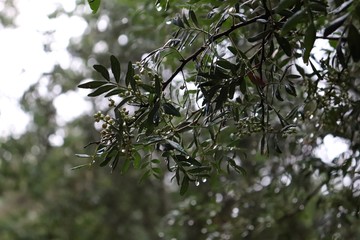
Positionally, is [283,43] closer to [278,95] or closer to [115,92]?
[278,95]

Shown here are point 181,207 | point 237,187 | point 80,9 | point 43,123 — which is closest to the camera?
point 181,207

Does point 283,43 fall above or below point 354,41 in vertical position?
above

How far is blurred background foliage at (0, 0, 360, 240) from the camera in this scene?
1.88 meters

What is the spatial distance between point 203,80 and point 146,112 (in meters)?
0.13

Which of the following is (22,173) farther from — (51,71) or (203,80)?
(203,80)

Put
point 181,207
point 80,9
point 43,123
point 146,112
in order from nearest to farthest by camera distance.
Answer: point 146,112
point 181,207
point 80,9
point 43,123

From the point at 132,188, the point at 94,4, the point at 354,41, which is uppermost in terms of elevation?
the point at 132,188

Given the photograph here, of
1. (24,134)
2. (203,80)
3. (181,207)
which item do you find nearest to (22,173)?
(24,134)

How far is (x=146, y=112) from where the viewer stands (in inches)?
40.3

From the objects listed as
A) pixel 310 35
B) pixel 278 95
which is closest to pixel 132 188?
pixel 278 95

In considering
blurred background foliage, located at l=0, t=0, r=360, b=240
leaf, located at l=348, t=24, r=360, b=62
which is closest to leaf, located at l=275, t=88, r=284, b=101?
leaf, located at l=348, t=24, r=360, b=62

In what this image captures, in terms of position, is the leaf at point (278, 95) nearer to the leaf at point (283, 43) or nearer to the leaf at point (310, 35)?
the leaf at point (283, 43)

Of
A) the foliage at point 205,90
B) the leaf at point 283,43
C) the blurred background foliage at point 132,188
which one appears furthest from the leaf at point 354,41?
the blurred background foliage at point 132,188

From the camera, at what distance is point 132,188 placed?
4.04 meters
